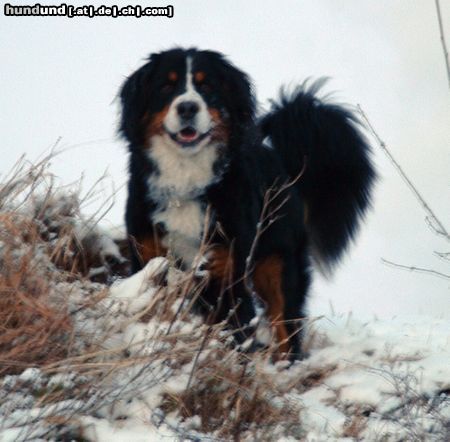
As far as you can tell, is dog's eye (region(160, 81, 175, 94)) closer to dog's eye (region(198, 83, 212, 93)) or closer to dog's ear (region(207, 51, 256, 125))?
dog's eye (region(198, 83, 212, 93))

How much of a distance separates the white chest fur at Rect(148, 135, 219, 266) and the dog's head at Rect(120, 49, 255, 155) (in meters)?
0.06

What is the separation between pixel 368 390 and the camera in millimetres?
4383

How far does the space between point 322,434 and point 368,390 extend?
721 millimetres

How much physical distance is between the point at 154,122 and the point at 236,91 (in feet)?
1.97

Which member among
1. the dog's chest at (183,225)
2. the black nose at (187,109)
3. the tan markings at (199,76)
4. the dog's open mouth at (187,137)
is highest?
the tan markings at (199,76)

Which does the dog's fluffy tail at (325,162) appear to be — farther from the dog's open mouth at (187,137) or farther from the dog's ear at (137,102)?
the dog's ear at (137,102)

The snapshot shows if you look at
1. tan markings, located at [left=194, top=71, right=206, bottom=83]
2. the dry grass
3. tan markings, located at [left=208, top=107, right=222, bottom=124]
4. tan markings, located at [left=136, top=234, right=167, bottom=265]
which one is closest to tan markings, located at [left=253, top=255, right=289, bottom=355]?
tan markings, located at [left=136, top=234, right=167, bottom=265]

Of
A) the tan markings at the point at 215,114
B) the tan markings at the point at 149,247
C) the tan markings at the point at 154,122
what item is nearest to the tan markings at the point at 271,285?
the tan markings at the point at 149,247

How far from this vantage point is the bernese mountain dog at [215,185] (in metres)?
5.02

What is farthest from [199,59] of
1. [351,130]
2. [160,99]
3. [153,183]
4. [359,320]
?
[359,320]

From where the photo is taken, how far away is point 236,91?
5.51 m

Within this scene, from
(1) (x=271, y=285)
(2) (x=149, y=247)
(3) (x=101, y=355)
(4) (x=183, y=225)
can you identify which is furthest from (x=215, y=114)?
(3) (x=101, y=355)

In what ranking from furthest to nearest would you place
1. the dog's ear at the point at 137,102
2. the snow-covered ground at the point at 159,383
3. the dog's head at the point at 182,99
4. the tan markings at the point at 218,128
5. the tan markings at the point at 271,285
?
the tan markings at the point at 271,285
the dog's ear at the point at 137,102
the tan markings at the point at 218,128
the dog's head at the point at 182,99
the snow-covered ground at the point at 159,383

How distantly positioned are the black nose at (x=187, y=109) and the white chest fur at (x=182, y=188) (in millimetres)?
252
